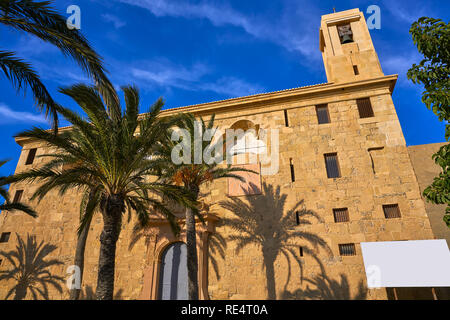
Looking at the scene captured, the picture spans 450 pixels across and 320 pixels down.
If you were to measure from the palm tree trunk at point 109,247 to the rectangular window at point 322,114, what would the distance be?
11.5 meters

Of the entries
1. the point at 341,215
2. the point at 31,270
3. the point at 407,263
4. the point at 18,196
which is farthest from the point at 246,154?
the point at 18,196

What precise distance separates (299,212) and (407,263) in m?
4.70

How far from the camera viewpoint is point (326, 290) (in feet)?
40.0

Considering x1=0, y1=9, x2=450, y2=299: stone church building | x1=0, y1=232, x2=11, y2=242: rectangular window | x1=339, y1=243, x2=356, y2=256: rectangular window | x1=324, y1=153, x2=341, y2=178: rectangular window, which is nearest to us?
x1=339, y1=243, x2=356, y2=256: rectangular window

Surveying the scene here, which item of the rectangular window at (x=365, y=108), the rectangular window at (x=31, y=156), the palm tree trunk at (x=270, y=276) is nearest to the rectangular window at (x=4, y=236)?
the rectangular window at (x=31, y=156)

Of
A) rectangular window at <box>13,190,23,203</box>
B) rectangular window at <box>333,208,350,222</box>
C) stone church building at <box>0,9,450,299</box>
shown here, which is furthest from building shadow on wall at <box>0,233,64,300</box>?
rectangular window at <box>333,208,350,222</box>

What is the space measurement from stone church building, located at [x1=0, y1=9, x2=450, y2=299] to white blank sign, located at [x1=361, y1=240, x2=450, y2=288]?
0.31 metres

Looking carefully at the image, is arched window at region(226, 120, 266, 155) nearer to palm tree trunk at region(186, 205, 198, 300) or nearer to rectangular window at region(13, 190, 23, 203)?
palm tree trunk at region(186, 205, 198, 300)

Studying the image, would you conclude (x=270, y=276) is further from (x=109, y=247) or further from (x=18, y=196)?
(x=18, y=196)

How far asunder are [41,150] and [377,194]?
21192 mm

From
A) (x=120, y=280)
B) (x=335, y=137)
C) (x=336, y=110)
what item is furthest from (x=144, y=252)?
(x=336, y=110)

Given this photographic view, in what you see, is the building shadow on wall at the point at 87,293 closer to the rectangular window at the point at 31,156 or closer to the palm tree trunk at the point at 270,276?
the palm tree trunk at the point at 270,276

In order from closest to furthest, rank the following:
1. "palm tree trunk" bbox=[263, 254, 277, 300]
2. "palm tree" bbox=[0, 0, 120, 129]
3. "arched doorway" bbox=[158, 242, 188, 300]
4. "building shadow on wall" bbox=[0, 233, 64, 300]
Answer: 1. "palm tree" bbox=[0, 0, 120, 129]
2. "palm tree trunk" bbox=[263, 254, 277, 300]
3. "arched doorway" bbox=[158, 242, 188, 300]
4. "building shadow on wall" bbox=[0, 233, 64, 300]

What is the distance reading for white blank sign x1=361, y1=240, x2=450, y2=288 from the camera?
11031mm
